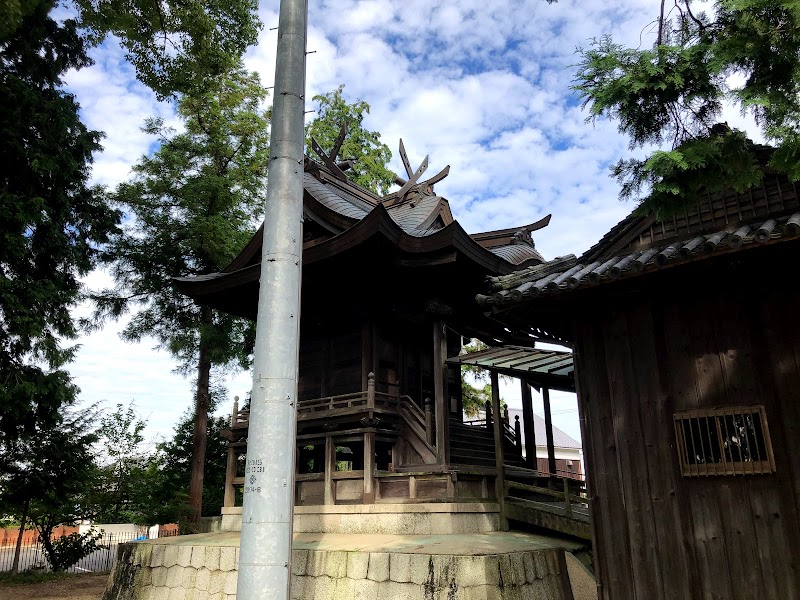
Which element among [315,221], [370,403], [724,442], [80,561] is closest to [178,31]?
[315,221]

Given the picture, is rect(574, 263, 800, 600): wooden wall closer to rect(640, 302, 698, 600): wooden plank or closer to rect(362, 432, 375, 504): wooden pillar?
rect(640, 302, 698, 600): wooden plank

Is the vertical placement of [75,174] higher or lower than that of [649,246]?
higher

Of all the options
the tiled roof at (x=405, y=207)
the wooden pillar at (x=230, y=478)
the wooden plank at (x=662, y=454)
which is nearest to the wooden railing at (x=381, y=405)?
the wooden pillar at (x=230, y=478)

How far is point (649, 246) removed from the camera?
23.4ft

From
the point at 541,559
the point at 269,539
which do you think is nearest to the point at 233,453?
the point at 541,559

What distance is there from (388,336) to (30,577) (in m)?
13.2

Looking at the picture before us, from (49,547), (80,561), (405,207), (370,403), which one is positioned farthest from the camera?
(80,561)

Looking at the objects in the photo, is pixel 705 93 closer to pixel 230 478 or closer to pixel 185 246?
pixel 230 478

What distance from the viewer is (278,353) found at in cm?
423

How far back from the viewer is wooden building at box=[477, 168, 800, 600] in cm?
Answer: 559

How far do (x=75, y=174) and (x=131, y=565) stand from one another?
10.7 m

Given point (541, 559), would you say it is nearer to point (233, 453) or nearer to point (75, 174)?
point (233, 453)

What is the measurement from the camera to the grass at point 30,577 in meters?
16.8

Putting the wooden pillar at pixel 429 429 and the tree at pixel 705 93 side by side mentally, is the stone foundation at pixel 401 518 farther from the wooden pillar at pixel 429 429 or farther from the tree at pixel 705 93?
the tree at pixel 705 93
